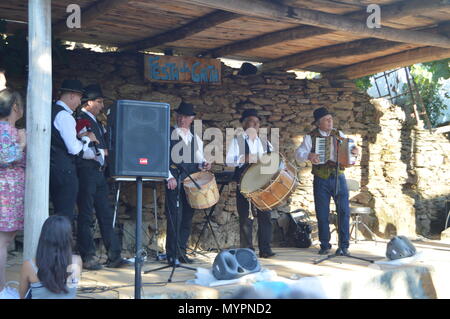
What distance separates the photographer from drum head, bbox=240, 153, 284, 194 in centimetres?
590

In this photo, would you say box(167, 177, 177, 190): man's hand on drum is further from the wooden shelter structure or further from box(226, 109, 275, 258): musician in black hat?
the wooden shelter structure

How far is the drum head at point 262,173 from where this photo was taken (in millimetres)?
5898

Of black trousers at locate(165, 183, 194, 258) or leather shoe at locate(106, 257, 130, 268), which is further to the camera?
black trousers at locate(165, 183, 194, 258)

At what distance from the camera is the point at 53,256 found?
351cm

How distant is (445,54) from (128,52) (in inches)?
156

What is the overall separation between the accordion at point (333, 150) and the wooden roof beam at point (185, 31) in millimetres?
1607

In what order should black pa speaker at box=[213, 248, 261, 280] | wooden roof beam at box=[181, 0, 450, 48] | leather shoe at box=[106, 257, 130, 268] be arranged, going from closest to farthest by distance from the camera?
1. black pa speaker at box=[213, 248, 261, 280]
2. wooden roof beam at box=[181, 0, 450, 48]
3. leather shoe at box=[106, 257, 130, 268]

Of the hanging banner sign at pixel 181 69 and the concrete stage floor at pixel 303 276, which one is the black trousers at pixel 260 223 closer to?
the concrete stage floor at pixel 303 276

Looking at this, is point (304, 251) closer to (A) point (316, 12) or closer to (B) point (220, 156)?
(B) point (220, 156)

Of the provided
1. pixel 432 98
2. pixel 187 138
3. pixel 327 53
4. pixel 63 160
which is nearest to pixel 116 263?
pixel 63 160

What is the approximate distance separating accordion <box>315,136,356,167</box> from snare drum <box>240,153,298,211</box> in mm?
554

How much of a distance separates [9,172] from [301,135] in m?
5.15

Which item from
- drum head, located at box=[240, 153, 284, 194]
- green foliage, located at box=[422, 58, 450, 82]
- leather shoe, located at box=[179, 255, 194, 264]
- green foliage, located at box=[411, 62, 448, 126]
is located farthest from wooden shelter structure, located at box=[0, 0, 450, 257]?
green foliage, located at box=[411, 62, 448, 126]
